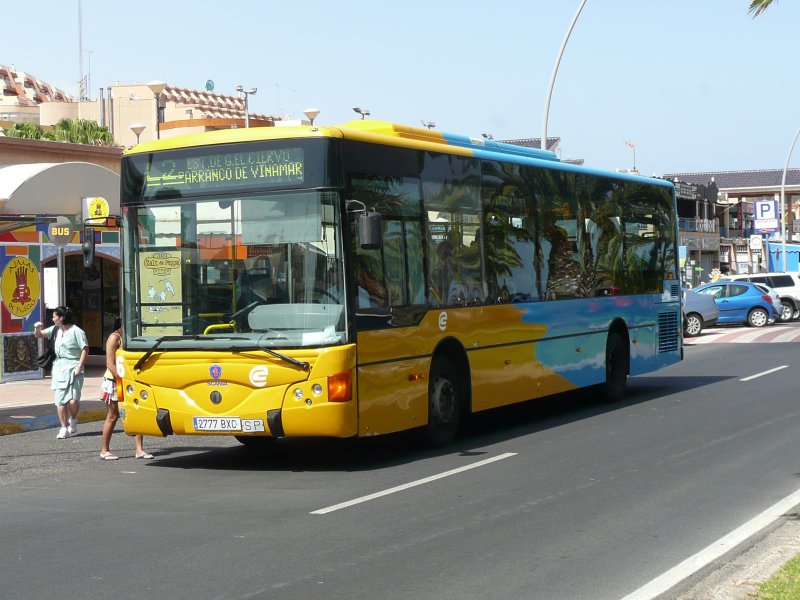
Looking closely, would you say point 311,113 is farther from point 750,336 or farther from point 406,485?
point 406,485

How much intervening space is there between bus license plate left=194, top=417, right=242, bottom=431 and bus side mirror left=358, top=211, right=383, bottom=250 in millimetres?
2029

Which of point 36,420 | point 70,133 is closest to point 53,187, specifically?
point 36,420

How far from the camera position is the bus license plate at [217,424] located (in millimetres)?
11406

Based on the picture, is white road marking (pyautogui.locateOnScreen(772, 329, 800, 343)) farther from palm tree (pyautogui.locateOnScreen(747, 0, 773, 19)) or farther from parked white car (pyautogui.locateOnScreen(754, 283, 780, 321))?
palm tree (pyautogui.locateOnScreen(747, 0, 773, 19))

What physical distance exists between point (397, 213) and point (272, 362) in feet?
6.78

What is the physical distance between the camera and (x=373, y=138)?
1196 centimetres

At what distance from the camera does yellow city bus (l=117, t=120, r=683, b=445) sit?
36.8 feet

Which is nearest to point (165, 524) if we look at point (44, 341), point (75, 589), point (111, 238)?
point (75, 589)

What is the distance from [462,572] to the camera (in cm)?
713

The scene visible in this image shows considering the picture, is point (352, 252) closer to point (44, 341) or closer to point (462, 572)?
point (462, 572)

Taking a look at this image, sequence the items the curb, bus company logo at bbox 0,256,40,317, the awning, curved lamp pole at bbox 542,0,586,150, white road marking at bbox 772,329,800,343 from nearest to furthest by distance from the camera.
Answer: the curb → the awning → bus company logo at bbox 0,256,40,317 → curved lamp pole at bbox 542,0,586,150 → white road marking at bbox 772,329,800,343

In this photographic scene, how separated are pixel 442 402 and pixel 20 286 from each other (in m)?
13.1

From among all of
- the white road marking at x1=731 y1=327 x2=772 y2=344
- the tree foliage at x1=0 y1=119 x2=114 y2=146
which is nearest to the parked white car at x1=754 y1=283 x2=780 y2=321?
the white road marking at x1=731 y1=327 x2=772 y2=344

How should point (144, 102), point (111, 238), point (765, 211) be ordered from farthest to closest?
1. point (144, 102)
2. point (765, 211)
3. point (111, 238)
